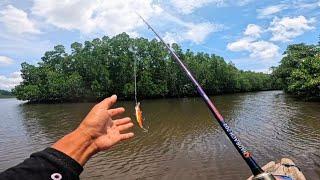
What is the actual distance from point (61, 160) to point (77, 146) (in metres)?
0.18

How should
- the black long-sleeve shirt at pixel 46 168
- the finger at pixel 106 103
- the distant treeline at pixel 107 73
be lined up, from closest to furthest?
the black long-sleeve shirt at pixel 46 168 < the finger at pixel 106 103 < the distant treeline at pixel 107 73

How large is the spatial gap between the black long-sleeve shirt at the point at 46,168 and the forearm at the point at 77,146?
0.18 feet

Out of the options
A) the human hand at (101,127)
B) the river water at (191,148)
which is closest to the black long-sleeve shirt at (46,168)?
the human hand at (101,127)

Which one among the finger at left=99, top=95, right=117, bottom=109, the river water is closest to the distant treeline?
the river water

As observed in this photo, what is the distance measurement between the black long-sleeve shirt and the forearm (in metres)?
0.06

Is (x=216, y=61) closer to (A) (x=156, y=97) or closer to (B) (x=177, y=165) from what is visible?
(A) (x=156, y=97)

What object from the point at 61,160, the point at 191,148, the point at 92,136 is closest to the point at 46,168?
the point at 61,160

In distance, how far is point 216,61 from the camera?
339 feet

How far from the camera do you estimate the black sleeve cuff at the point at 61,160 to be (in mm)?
1628

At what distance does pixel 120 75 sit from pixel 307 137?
201 ft

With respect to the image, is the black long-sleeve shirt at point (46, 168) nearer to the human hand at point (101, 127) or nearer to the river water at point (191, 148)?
the human hand at point (101, 127)

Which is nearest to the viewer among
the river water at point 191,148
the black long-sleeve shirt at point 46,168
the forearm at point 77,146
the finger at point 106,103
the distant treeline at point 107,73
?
the black long-sleeve shirt at point 46,168

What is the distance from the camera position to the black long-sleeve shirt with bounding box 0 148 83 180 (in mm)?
1541

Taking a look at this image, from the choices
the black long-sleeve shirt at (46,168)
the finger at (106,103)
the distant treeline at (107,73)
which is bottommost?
the black long-sleeve shirt at (46,168)
